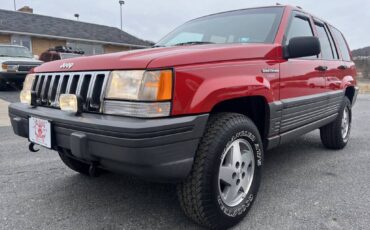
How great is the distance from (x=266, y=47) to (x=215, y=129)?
0.91m

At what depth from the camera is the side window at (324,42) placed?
370cm

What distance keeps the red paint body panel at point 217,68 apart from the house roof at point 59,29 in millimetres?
17298

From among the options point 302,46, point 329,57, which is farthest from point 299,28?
point 329,57

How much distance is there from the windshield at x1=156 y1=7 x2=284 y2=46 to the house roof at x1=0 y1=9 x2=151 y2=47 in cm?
1658

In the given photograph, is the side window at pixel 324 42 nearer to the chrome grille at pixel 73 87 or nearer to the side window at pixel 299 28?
the side window at pixel 299 28

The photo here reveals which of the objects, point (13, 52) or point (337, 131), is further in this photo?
point (13, 52)

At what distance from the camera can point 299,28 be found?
3.19 metres

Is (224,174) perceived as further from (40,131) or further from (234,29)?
(234,29)

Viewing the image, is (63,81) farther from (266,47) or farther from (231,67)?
(266,47)

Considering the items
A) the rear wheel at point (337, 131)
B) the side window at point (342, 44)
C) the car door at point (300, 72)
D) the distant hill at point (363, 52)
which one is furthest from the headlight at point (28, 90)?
the distant hill at point (363, 52)

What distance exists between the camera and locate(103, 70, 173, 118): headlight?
5.88 ft

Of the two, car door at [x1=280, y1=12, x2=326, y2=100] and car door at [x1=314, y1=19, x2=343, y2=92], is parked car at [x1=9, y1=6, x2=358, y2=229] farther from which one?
car door at [x1=314, y1=19, x2=343, y2=92]

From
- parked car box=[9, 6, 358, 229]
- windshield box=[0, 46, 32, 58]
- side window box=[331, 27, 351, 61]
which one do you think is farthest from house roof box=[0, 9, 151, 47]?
parked car box=[9, 6, 358, 229]

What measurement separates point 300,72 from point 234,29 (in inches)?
28.4
